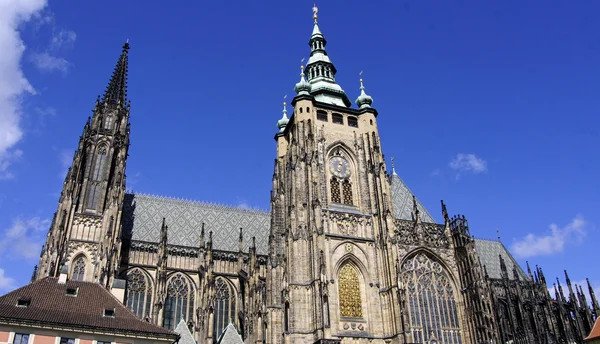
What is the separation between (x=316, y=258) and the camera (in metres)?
35.8

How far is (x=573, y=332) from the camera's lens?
1790 inches

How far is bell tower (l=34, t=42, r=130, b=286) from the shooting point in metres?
38.1

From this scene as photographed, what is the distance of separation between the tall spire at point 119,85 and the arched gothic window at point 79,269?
1641cm

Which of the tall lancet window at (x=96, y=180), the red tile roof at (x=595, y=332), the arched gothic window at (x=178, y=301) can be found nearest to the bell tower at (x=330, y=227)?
the arched gothic window at (x=178, y=301)

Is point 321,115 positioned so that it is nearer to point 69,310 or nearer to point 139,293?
point 139,293

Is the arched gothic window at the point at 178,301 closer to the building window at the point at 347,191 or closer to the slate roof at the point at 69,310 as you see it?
the slate roof at the point at 69,310

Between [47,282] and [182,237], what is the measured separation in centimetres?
2030

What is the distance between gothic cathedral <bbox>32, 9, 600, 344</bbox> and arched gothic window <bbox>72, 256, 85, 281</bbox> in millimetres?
98

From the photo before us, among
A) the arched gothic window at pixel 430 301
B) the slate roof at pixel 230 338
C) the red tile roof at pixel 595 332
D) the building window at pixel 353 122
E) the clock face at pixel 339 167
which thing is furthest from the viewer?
the building window at pixel 353 122

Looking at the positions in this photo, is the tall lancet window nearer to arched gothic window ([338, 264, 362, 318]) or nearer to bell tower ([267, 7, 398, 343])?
bell tower ([267, 7, 398, 343])

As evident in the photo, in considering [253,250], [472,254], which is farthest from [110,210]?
[472,254]

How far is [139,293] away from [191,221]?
10122mm

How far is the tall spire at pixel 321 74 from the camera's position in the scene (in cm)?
4617

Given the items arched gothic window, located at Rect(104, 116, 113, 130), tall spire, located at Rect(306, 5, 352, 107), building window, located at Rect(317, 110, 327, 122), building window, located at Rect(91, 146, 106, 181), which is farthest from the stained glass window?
arched gothic window, located at Rect(104, 116, 113, 130)
